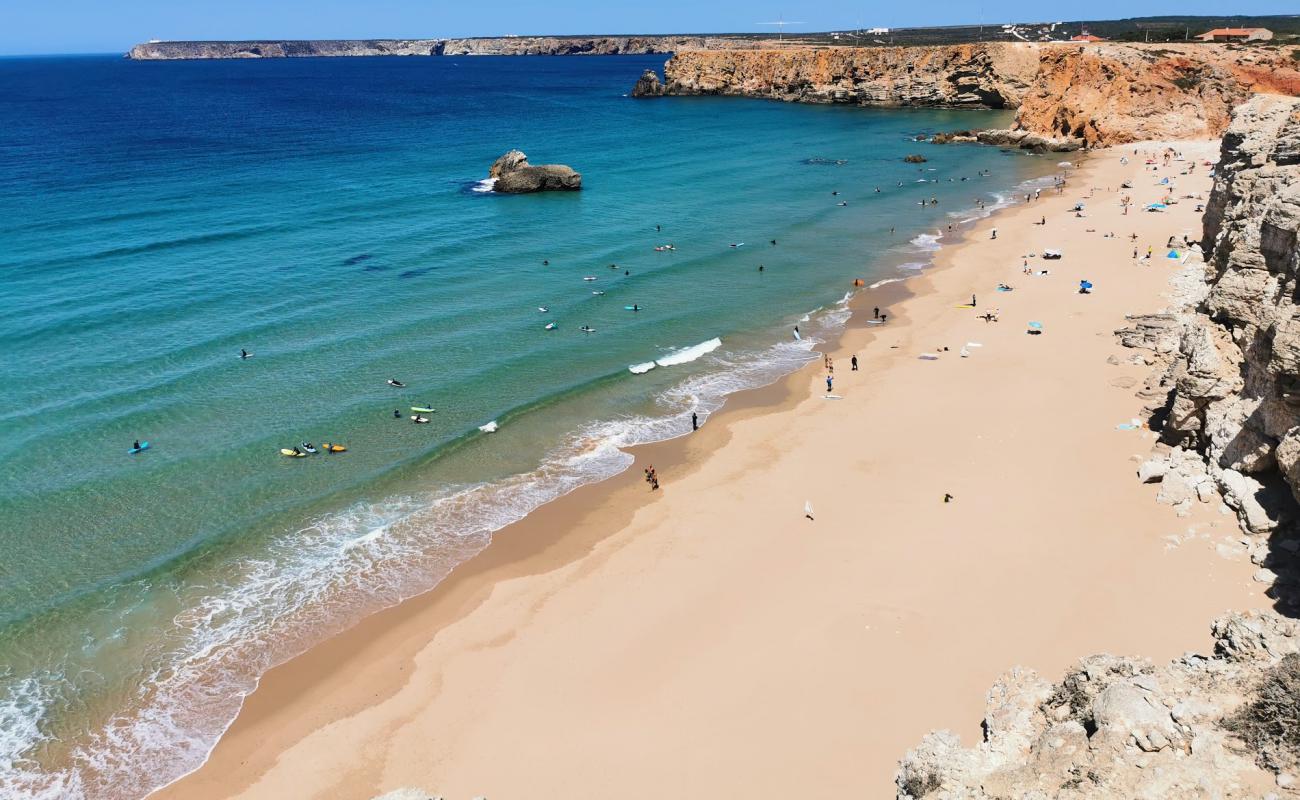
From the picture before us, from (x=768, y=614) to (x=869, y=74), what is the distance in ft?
407

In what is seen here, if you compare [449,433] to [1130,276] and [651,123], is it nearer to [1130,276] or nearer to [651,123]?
[1130,276]

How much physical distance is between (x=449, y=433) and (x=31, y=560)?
1256 centimetres

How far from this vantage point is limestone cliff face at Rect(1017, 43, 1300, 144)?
76.8 metres

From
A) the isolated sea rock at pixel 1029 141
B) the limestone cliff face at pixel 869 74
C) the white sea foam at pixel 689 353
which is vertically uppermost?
the limestone cliff face at pixel 869 74

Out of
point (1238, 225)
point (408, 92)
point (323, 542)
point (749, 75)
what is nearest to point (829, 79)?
point (749, 75)

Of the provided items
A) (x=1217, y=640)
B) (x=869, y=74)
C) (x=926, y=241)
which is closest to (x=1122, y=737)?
(x=1217, y=640)

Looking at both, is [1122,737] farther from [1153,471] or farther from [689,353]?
[689,353]

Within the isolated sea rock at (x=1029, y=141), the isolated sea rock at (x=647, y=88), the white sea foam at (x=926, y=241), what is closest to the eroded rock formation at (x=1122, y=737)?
the white sea foam at (x=926, y=241)

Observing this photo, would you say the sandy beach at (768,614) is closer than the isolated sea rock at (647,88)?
Yes

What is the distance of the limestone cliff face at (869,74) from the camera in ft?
365

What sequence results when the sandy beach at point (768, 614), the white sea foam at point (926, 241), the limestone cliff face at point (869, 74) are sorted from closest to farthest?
the sandy beach at point (768, 614)
the white sea foam at point (926, 241)
the limestone cliff face at point (869, 74)

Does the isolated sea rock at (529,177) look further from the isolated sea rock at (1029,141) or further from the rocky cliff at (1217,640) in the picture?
the isolated sea rock at (1029,141)

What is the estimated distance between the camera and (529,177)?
6638cm

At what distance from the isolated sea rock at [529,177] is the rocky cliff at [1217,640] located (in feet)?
153
